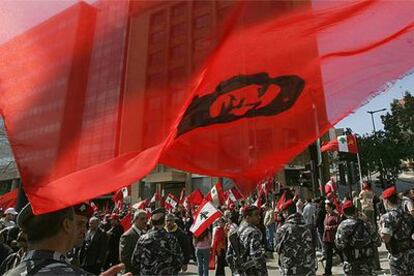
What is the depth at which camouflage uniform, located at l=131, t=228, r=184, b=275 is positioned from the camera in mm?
5723

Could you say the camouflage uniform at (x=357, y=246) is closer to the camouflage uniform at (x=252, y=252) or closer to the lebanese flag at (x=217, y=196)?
the camouflage uniform at (x=252, y=252)

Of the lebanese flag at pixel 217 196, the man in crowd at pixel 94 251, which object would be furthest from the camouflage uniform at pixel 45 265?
the lebanese flag at pixel 217 196

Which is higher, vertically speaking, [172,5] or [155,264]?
[172,5]

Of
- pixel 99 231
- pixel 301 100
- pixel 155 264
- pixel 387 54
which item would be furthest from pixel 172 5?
pixel 99 231

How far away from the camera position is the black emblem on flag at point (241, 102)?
2.59 metres

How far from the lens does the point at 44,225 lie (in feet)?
6.39

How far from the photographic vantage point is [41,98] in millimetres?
2416

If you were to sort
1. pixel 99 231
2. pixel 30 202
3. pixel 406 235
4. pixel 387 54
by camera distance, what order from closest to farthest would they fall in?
pixel 30 202 → pixel 387 54 → pixel 406 235 → pixel 99 231

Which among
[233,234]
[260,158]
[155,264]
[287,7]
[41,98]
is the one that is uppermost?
[287,7]

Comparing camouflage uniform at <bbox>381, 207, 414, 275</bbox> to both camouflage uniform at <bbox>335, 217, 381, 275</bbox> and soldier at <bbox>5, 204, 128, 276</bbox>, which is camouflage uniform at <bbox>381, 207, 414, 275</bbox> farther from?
soldier at <bbox>5, 204, 128, 276</bbox>

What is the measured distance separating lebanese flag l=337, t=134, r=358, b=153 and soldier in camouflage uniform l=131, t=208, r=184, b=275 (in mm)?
7293

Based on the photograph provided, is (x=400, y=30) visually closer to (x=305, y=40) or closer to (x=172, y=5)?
(x=305, y=40)

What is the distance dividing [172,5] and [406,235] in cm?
437

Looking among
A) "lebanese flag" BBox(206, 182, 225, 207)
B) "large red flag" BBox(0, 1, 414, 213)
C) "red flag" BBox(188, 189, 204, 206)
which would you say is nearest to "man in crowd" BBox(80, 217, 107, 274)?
"large red flag" BBox(0, 1, 414, 213)
